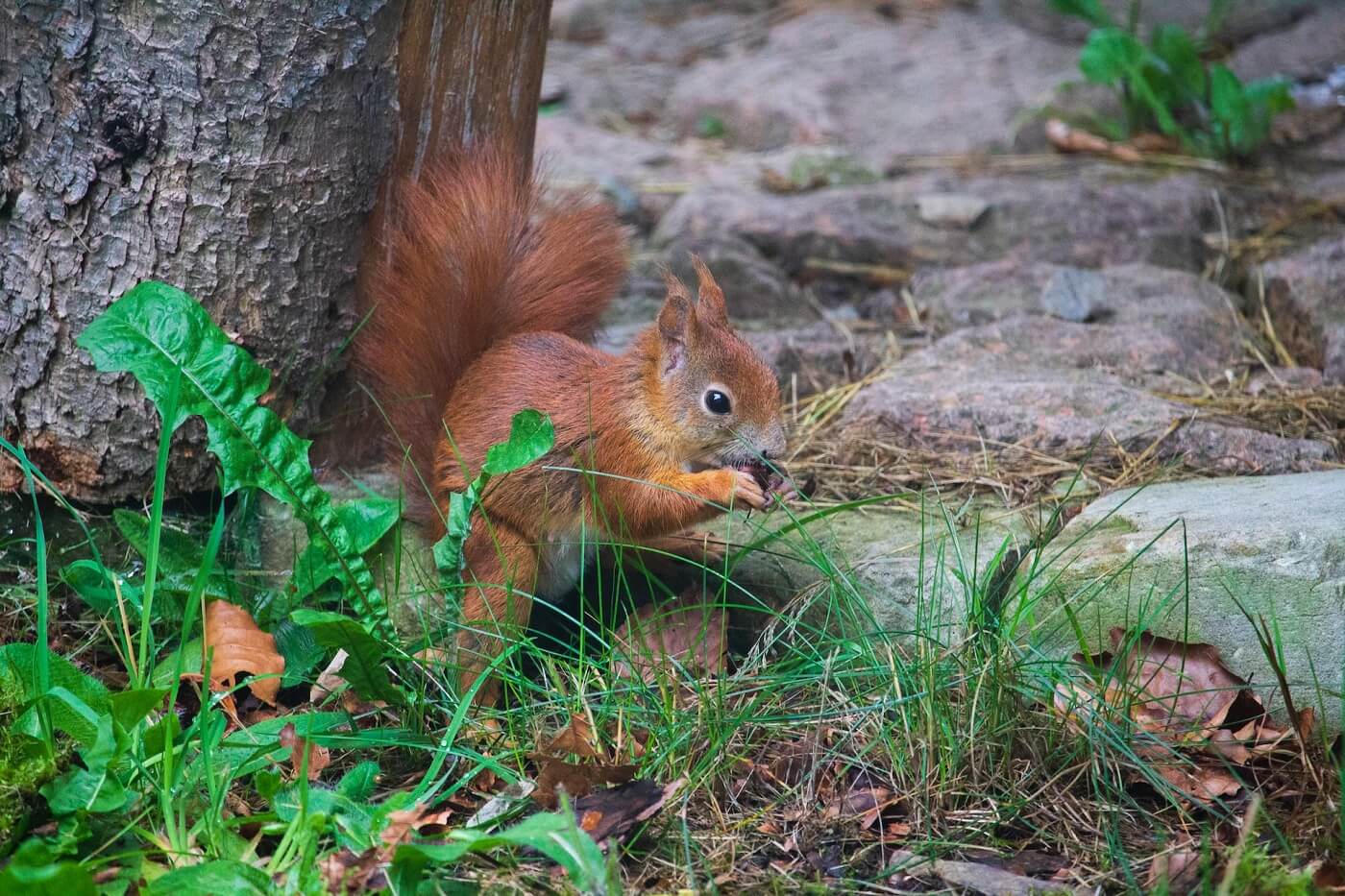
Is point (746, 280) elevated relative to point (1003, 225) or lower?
lower

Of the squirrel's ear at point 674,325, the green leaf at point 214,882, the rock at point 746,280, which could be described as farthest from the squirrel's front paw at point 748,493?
the rock at point 746,280

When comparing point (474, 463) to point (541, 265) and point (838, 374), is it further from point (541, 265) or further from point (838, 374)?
point (838, 374)

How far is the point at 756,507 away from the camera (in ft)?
7.54

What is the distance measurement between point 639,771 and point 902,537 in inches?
31.1

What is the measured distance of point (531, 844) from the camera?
1.64 metres

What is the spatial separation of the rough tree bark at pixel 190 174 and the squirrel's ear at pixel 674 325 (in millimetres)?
637

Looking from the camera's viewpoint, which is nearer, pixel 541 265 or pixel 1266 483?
pixel 1266 483

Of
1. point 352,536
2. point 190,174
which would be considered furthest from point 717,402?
point 190,174

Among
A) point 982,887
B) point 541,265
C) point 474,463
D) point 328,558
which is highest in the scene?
point 541,265

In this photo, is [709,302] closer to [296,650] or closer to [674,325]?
[674,325]

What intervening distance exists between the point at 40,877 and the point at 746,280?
2636mm

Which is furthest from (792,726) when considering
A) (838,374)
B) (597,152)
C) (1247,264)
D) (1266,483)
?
(597,152)

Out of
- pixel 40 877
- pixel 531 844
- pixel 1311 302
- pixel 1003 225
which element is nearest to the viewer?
pixel 40 877

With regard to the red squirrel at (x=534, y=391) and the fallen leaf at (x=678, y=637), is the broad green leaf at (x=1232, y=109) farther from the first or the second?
the fallen leaf at (x=678, y=637)
